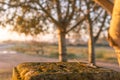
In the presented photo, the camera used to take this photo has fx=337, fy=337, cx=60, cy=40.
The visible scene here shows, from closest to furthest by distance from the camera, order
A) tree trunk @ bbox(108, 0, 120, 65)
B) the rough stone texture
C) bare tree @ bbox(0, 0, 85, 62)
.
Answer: the rough stone texture < tree trunk @ bbox(108, 0, 120, 65) < bare tree @ bbox(0, 0, 85, 62)

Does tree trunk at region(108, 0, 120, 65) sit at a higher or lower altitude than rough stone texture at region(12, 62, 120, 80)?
higher

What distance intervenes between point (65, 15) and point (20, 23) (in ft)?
8.83

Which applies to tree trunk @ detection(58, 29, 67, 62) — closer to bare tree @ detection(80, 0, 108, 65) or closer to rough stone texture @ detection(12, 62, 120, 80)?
bare tree @ detection(80, 0, 108, 65)

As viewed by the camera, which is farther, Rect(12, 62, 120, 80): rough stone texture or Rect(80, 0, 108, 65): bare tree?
Rect(80, 0, 108, 65): bare tree

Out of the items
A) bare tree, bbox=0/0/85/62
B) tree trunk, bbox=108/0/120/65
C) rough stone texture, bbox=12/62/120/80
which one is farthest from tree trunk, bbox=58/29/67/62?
rough stone texture, bbox=12/62/120/80

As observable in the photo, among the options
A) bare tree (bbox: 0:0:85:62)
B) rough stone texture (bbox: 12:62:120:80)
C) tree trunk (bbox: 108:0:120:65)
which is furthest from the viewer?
bare tree (bbox: 0:0:85:62)

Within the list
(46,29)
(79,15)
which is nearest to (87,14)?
(79,15)

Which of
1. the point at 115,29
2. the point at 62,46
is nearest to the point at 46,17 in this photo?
the point at 62,46

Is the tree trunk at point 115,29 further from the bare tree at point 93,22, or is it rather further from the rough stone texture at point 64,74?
the bare tree at point 93,22

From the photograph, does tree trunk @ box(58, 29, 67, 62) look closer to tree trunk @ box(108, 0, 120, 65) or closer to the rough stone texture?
tree trunk @ box(108, 0, 120, 65)

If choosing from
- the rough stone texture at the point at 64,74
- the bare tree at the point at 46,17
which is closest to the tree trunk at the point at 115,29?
the rough stone texture at the point at 64,74

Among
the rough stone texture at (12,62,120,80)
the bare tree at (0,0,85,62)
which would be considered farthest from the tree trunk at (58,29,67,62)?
the rough stone texture at (12,62,120,80)

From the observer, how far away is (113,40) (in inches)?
215

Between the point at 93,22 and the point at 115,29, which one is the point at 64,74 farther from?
the point at 93,22
